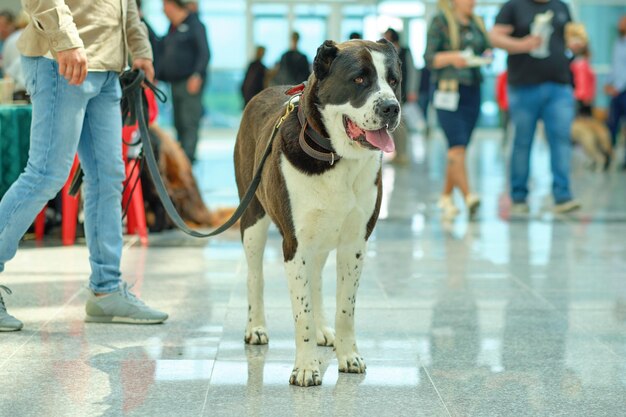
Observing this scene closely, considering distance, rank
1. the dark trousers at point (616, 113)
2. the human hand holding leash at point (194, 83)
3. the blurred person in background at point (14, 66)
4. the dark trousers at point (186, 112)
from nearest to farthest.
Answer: the blurred person in background at point (14, 66), the human hand holding leash at point (194, 83), the dark trousers at point (186, 112), the dark trousers at point (616, 113)

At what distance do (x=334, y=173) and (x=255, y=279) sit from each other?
0.88m

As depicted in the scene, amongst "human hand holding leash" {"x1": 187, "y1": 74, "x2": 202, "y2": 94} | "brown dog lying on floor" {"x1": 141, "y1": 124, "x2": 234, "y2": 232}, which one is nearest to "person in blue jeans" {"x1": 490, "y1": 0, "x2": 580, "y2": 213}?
"brown dog lying on floor" {"x1": 141, "y1": 124, "x2": 234, "y2": 232}

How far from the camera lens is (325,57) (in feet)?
11.9

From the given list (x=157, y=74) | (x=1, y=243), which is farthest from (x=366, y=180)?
(x=157, y=74)

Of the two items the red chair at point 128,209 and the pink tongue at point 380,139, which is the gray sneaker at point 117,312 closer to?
the pink tongue at point 380,139

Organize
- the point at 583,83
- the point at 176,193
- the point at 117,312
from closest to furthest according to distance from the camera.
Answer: the point at 117,312, the point at 176,193, the point at 583,83

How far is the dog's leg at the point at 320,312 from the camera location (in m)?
4.39

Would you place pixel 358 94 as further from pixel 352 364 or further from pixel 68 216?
pixel 68 216

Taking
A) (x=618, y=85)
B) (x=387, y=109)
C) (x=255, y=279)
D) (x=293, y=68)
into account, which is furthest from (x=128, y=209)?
(x=618, y=85)

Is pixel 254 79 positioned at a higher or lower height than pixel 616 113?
higher

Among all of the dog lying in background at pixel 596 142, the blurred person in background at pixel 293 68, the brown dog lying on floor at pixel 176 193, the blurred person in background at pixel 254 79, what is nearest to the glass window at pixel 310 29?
the blurred person in background at pixel 254 79

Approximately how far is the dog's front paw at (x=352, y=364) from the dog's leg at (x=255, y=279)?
0.52m

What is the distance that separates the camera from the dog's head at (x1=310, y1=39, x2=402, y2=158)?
3.54m

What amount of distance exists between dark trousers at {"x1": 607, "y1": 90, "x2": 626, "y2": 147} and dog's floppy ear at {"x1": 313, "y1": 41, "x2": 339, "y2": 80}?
12.8 meters
